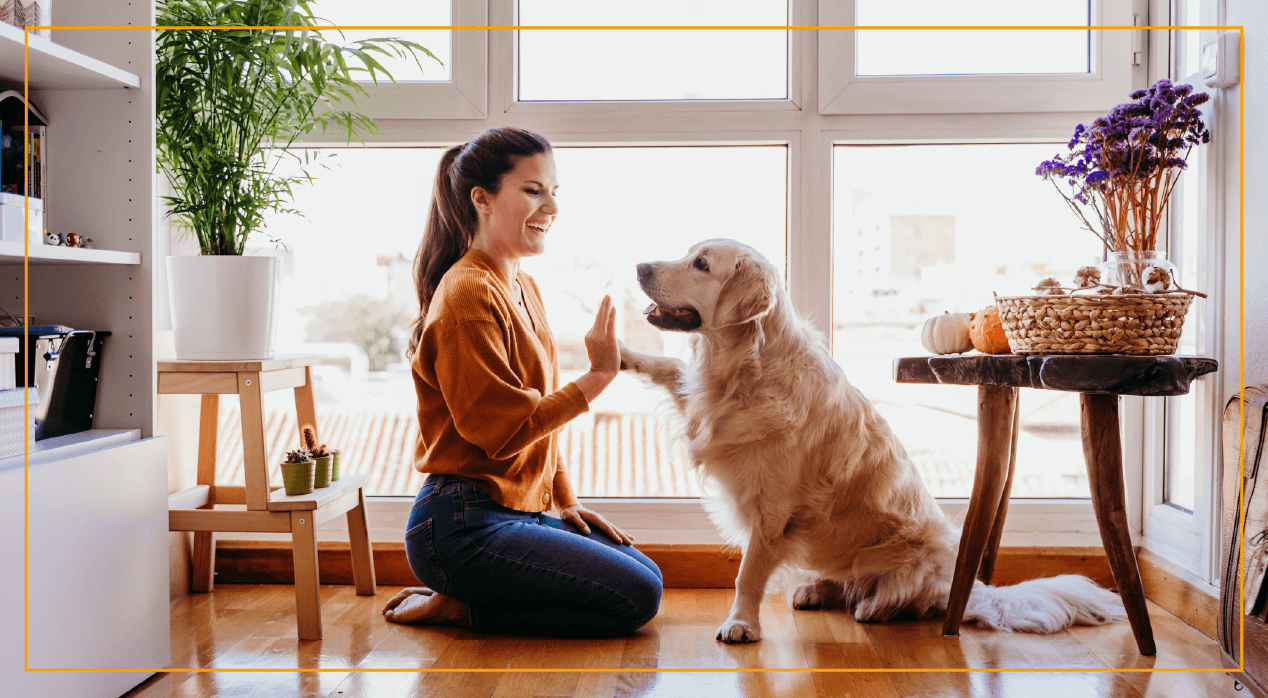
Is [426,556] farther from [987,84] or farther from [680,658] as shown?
[987,84]

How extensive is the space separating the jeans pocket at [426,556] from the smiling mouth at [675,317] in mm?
693

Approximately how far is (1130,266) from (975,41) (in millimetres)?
889

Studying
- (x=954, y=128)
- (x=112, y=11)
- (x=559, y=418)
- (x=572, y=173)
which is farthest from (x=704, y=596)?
(x=112, y=11)

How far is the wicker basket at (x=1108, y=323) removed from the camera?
1.60 metres

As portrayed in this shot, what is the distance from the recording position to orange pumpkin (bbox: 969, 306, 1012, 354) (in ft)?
6.12

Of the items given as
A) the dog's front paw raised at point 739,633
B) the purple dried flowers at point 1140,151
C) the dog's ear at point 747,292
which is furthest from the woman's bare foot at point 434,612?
the purple dried flowers at point 1140,151

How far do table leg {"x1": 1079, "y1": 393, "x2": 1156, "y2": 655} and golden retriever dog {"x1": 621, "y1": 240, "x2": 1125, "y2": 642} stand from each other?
0.29 m

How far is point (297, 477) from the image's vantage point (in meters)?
1.90

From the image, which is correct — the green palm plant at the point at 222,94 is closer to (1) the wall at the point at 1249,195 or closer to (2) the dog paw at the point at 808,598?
(2) the dog paw at the point at 808,598

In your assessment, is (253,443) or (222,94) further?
(222,94)

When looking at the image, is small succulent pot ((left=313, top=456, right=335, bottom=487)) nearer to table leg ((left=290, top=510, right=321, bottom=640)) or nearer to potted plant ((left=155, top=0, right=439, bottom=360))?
table leg ((left=290, top=510, right=321, bottom=640))

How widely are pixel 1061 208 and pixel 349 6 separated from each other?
7.17 ft

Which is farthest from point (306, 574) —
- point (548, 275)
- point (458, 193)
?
point (548, 275)

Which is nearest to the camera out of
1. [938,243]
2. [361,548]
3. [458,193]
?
[458,193]
